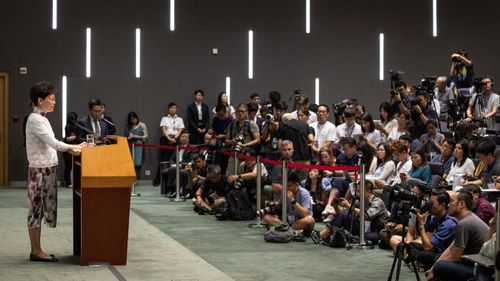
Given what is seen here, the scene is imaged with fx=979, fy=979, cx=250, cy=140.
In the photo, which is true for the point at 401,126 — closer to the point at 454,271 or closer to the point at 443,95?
the point at 443,95

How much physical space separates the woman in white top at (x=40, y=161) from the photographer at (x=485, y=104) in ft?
27.5

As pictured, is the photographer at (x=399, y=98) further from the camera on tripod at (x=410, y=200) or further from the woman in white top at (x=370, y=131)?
the camera on tripod at (x=410, y=200)

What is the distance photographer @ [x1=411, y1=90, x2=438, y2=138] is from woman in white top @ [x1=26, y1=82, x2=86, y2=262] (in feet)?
23.5

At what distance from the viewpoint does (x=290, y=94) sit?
71.6 ft

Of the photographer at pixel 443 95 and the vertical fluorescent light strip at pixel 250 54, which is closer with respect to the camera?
the photographer at pixel 443 95

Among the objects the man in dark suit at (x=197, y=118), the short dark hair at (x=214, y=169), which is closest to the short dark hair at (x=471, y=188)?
the short dark hair at (x=214, y=169)

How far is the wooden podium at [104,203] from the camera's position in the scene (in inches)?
367

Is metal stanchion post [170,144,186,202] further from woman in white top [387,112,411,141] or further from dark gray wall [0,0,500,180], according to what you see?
woman in white top [387,112,411,141]

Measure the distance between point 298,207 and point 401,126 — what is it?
134 inches

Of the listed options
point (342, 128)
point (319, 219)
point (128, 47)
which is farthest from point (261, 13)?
point (319, 219)

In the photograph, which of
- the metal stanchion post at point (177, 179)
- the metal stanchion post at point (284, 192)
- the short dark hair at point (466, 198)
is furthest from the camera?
the metal stanchion post at point (177, 179)

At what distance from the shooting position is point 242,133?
1598 cm

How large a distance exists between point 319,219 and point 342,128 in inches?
87.6

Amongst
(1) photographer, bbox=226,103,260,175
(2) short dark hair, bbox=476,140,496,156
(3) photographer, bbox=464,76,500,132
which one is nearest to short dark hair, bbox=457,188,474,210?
(2) short dark hair, bbox=476,140,496,156
